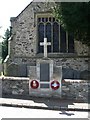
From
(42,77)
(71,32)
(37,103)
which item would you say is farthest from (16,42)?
(37,103)

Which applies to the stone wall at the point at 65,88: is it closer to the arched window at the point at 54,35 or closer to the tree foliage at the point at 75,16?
the tree foliage at the point at 75,16

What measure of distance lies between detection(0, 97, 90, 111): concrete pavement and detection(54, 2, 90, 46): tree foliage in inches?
230

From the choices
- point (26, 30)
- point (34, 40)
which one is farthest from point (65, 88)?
point (26, 30)

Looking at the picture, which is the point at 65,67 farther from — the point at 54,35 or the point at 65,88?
the point at 65,88

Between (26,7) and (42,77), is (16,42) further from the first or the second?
(42,77)

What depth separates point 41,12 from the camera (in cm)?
1956

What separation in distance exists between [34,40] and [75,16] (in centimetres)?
451

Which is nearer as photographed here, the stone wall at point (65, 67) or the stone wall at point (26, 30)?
the stone wall at point (65, 67)

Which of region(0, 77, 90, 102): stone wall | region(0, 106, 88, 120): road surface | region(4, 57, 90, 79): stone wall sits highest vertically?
region(4, 57, 90, 79): stone wall

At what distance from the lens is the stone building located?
64.0 ft

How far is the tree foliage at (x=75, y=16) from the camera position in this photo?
16.3 meters

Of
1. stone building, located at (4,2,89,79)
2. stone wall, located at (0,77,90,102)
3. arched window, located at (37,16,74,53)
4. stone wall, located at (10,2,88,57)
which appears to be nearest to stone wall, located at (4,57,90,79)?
stone building, located at (4,2,89,79)

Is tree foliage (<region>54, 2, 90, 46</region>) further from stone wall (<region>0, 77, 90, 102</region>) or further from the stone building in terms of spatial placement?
stone wall (<region>0, 77, 90, 102</region>)

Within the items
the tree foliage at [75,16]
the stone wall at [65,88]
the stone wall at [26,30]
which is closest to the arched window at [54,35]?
the stone wall at [26,30]
